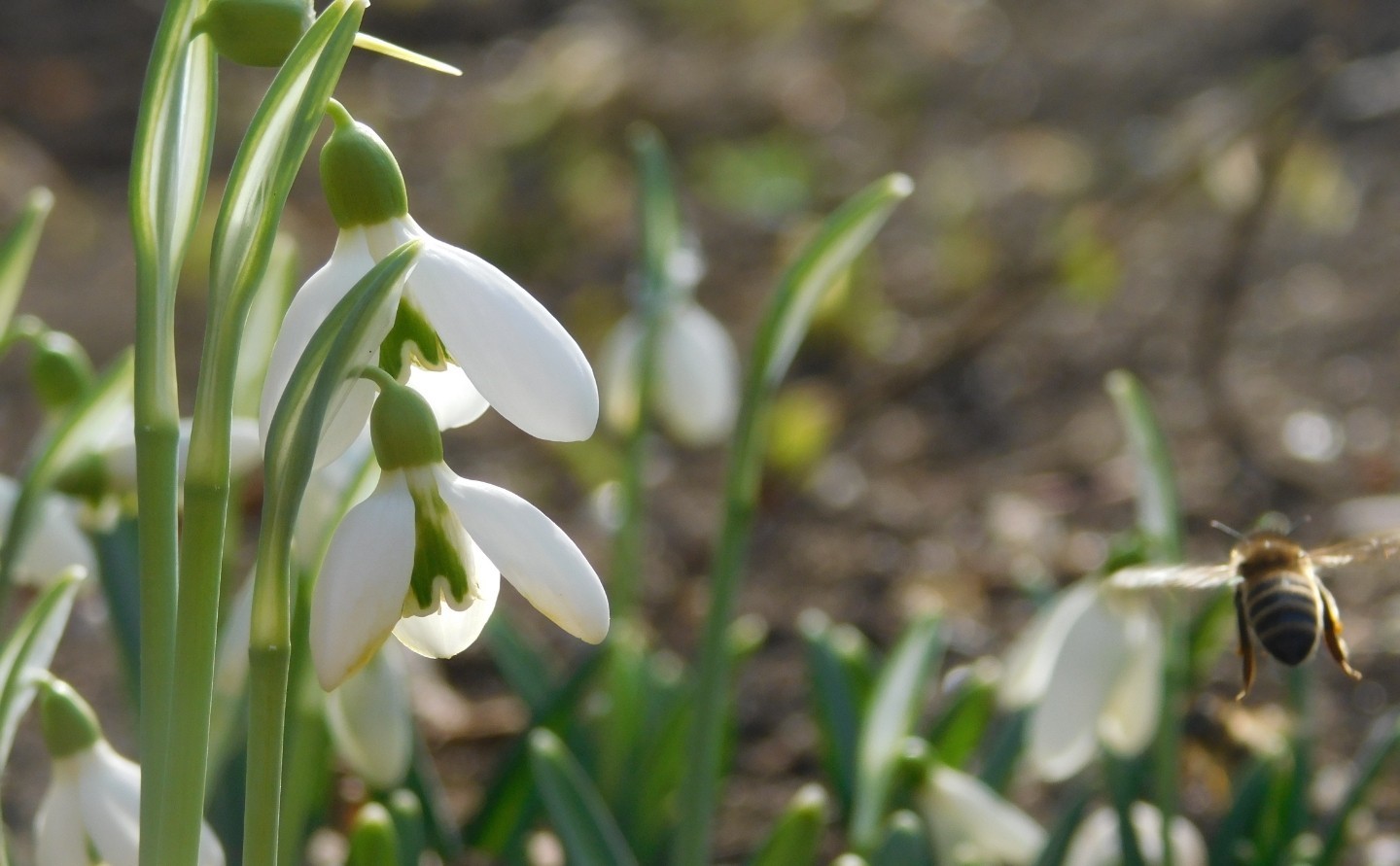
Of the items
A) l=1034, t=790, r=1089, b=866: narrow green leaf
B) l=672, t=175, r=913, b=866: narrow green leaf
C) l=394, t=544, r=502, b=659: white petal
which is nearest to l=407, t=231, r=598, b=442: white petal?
l=394, t=544, r=502, b=659: white petal

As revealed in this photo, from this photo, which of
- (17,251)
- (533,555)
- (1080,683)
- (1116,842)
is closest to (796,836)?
(1080,683)

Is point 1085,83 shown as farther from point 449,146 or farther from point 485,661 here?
point 485,661

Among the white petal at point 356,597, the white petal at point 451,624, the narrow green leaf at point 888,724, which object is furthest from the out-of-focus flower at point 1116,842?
the white petal at point 356,597

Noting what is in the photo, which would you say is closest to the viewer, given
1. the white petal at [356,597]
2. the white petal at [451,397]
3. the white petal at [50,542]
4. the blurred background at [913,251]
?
the white petal at [356,597]

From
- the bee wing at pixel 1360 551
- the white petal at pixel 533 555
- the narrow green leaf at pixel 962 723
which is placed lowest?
the narrow green leaf at pixel 962 723

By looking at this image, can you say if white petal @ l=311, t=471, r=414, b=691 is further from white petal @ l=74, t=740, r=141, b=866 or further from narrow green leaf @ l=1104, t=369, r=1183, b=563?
narrow green leaf @ l=1104, t=369, r=1183, b=563

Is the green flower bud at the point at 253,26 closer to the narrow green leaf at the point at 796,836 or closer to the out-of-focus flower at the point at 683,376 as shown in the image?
the narrow green leaf at the point at 796,836

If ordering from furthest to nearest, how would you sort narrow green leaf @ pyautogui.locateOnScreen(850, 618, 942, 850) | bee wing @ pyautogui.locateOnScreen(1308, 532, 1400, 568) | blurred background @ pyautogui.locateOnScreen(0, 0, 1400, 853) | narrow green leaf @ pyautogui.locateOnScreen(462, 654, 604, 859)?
blurred background @ pyautogui.locateOnScreen(0, 0, 1400, 853) → narrow green leaf @ pyautogui.locateOnScreen(462, 654, 604, 859) → narrow green leaf @ pyautogui.locateOnScreen(850, 618, 942, 850) → bee wing @ pyautogui.locateOnScreen(1308, 532, 1400, 568)
